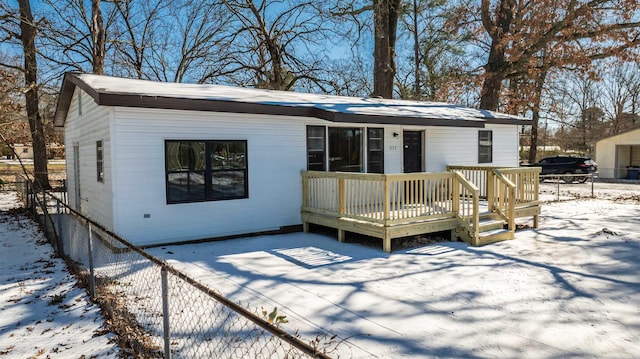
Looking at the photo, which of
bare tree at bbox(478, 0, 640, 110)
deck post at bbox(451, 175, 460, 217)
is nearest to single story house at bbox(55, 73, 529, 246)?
deck post at bbox(451, 175, 460, 217)

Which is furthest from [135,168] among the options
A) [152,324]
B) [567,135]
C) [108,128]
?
[567,135]

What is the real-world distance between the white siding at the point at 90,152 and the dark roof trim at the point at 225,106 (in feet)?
1.51

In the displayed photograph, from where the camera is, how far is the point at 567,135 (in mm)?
45469

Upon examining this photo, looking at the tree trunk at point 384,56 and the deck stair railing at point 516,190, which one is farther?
the tree trunk at point 384,56

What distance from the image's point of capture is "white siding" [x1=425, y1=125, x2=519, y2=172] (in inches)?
478

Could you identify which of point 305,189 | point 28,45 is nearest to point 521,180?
point 305,189

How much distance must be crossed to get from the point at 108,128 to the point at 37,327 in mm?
4215

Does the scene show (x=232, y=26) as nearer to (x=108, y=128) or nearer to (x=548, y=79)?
(x=108, y=128)

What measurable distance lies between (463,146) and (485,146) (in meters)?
1.32

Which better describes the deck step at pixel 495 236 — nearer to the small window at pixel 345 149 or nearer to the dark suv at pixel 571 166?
the small window at pixel 345 149

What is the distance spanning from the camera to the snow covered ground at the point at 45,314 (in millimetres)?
3848

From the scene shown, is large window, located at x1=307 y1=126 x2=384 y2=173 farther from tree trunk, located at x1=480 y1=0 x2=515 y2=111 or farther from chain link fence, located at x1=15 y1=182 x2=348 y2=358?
tree trunk, located at x1=480 y1=0 x2=515 y2=111

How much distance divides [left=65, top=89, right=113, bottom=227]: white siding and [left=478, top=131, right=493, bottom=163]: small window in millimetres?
10690

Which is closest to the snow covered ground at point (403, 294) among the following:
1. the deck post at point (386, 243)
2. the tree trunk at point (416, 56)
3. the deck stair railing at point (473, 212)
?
the deck post at point (386, 243)
